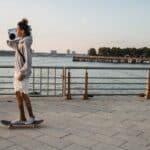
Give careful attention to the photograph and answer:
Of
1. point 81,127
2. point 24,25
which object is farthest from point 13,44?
point 81,127

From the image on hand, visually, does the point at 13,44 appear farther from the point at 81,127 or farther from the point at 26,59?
the point at 81,127

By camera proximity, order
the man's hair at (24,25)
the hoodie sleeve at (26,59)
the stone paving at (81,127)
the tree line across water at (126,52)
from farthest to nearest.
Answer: the tree line across water at (126,52), the man's hair at (24,25), the hoodie sleeve at (26,59), the stone paving at (81,127)

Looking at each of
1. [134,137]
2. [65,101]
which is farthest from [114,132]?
[65,101]

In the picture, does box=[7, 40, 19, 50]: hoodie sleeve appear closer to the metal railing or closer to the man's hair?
the man's hair

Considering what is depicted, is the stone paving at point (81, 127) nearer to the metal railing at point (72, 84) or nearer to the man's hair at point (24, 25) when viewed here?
the metal railing at point (72, 84)

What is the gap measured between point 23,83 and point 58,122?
3.80ft

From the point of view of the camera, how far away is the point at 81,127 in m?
5.28

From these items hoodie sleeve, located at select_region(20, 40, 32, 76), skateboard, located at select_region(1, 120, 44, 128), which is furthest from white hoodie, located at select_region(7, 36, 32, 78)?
skateboard, located at select_region(1, 120, 44, 128)

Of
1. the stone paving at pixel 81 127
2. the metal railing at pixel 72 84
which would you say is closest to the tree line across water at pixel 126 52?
the metal railing at pixel 72 84

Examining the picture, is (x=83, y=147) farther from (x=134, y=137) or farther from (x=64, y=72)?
(x=64, y=72)

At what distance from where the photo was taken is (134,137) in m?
4.77

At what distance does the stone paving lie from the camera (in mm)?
4340

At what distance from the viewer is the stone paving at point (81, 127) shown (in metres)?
4.34

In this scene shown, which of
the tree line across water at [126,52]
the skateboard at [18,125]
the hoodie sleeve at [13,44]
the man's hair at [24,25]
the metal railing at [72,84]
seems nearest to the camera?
the man's hair at [24,25]
